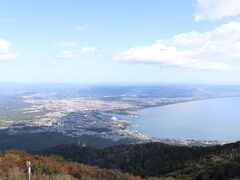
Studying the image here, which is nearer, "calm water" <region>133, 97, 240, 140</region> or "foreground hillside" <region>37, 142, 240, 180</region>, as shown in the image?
"foreground hillside" <region>37, 142, 240, 180</region>

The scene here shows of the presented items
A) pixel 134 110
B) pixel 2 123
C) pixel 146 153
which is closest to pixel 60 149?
pixel 146 153

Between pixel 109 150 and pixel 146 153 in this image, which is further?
pixel 109 150

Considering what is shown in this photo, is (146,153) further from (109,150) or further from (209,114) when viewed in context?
(209,114)

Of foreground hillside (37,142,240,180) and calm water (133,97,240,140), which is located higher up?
foreground hillside (37,142,240,180)

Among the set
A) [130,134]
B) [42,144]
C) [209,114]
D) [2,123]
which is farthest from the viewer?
[209,114]

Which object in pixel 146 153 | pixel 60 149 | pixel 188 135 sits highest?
pixel 146 153

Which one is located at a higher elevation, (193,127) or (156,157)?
(156,157)

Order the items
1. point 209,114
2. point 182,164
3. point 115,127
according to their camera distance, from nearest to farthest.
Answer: point 182,164
point 115,127
point 209,114

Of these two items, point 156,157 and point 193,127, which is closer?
point 156,157
